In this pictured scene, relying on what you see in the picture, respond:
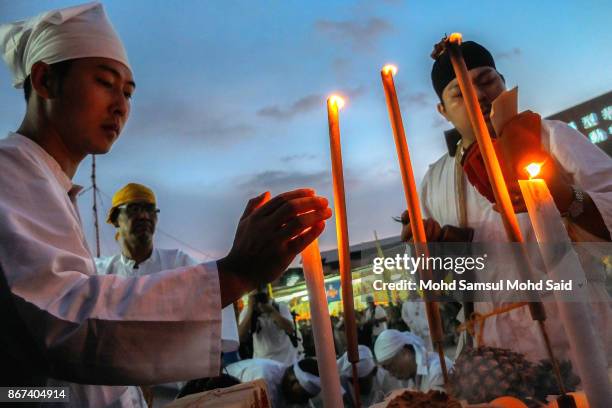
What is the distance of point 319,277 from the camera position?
40.2 inches

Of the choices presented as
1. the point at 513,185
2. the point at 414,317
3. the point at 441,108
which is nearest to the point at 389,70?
the point at 513,185

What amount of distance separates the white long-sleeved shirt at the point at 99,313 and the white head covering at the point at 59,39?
666mm

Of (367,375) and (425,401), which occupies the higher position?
(367,375)

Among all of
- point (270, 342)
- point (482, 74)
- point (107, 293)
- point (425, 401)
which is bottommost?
point (425, 401)

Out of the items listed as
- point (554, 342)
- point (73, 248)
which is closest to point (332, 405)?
point (73, 248)

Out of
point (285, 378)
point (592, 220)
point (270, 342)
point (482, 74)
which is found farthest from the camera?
point (270, 342)

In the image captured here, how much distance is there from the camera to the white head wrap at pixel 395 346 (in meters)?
4.89

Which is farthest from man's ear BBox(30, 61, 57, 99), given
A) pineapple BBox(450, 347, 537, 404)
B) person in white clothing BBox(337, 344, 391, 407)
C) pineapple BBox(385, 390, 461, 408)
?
person in white clothing BBox(337, 344, 391, 407)

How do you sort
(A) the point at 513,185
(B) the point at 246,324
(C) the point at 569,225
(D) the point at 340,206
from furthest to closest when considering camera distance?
(B) the point at 246,324 → (C) the point at 569,225 → (A) the point at 513,185 → (D) the point at 340,206

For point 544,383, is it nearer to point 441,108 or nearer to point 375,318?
point 441,108

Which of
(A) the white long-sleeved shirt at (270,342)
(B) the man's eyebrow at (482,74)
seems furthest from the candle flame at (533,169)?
(A) the white long-sleeved shirt at (270,342)

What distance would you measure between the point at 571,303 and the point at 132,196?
14.6ft

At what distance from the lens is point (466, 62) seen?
2.24 meters

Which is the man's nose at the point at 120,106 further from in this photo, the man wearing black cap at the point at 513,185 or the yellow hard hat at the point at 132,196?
the yellow hard hat at the point at 132,196
